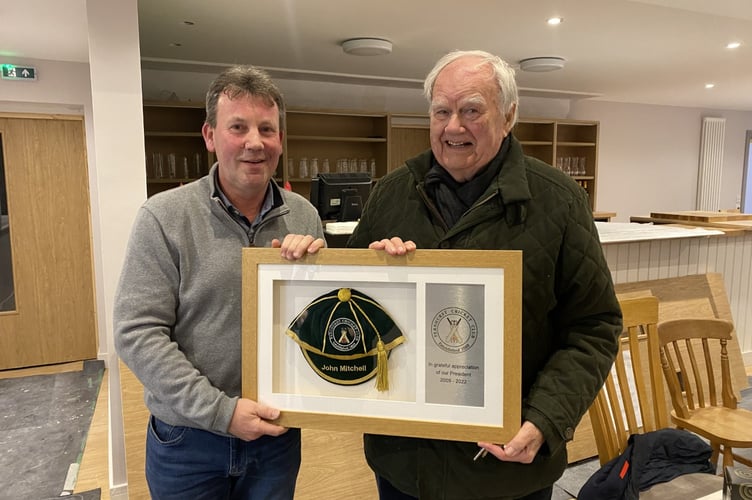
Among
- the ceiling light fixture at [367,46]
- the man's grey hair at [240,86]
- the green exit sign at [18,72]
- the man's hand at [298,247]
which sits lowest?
the man's hand at [298,247]

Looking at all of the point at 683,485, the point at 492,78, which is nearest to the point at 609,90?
the point at 683,485

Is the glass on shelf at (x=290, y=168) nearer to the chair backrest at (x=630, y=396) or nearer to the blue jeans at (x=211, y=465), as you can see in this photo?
the chair backrest at (x=630, y=396)

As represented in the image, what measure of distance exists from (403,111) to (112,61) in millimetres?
4425

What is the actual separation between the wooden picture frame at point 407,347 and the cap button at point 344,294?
0.03ft

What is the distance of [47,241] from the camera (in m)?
4.48

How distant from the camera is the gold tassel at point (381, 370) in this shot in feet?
3.24

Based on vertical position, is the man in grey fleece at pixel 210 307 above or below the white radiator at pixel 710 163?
below

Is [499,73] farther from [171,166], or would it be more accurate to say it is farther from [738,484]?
[171,166]

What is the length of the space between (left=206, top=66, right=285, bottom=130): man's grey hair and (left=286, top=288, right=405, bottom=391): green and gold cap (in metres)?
0.45

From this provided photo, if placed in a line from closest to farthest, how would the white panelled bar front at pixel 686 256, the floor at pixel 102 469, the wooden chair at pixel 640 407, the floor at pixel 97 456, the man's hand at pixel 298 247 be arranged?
1. the man's hand at pixel 298 247
2. the wooden chair at pixel 640 407
3. the floor at pixel 102 469
4. the floor at pixel 97 456
5. the white panelled bar front at pixel 686 256

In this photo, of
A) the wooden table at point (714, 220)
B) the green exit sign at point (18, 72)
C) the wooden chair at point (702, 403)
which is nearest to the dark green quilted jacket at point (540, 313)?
the wooden chair at point (702, 403)

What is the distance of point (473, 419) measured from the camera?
0.94 metres

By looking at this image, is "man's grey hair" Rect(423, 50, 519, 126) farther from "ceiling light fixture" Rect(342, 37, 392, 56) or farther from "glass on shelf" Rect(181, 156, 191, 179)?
"glass on shelf" Rect(181, 156, 191, 179)

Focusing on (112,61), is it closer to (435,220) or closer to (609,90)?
(435,220)
